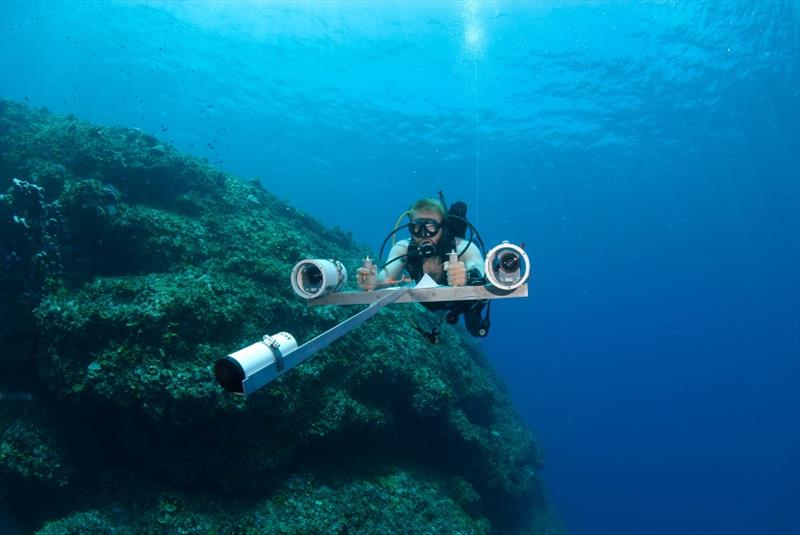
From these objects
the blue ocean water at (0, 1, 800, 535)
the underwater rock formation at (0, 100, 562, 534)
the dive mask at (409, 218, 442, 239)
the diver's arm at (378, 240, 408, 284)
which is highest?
the blue ocean water at (0, 1, 800, 535)

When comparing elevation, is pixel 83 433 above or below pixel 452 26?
below

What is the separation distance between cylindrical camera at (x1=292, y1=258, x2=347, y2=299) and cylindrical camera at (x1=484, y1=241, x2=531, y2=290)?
186 centimetres

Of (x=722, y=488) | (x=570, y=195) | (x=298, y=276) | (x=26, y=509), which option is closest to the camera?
(x=298, y=276)

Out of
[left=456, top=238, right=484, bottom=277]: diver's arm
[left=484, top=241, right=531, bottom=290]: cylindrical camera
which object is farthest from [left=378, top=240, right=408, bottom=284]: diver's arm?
[left=484, top=241, right=531, bottom=290]: cylindrical camera

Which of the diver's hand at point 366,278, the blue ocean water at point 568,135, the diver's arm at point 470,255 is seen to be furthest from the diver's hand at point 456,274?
the blue ocean water at point 568,135

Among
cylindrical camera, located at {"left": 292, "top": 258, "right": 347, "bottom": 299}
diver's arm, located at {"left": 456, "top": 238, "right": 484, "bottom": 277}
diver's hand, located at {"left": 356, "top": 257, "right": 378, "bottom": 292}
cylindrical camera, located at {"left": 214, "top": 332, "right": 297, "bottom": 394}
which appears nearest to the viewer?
cylindrical camera, located at {"left": 214, "top": 332, "right": 297, "bottom": 394}

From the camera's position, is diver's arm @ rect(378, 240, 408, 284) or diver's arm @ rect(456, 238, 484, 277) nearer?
diver's arm @ rect(456, 238, 484, 277)

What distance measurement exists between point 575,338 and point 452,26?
134 m

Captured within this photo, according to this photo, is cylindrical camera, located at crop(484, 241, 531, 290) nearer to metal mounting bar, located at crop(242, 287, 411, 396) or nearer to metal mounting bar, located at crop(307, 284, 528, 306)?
metal mounting bar, located at crop(307, 284, 528, 306)

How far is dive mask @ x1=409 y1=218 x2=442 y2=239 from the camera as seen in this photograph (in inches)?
214

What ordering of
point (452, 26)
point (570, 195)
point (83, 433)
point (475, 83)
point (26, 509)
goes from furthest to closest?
point (570, 195) < point (475, 83) < point (452, 26) < point (83, 433) < point (26, 509)

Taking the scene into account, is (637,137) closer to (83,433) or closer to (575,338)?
(83,433)

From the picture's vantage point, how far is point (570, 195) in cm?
6400

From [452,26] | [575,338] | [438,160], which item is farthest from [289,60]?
[575,338]
